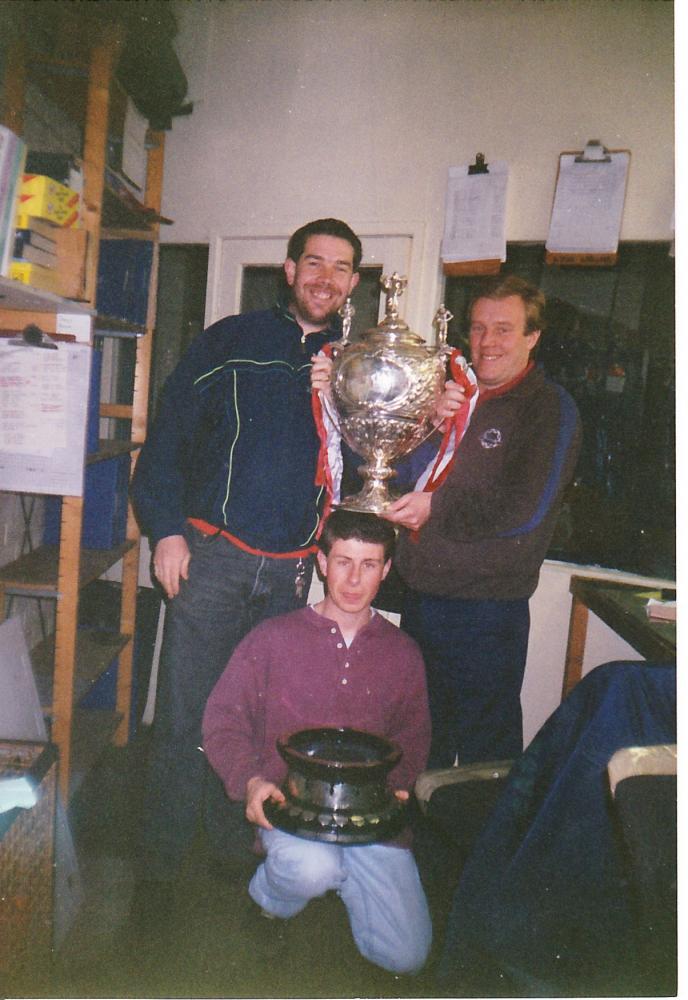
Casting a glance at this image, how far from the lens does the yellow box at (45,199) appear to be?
1.16 meters

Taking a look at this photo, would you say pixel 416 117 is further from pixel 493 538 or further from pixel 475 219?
pixel 493 538

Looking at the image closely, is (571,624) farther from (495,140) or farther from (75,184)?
(75,184)

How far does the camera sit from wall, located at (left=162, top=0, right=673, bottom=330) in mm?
1771

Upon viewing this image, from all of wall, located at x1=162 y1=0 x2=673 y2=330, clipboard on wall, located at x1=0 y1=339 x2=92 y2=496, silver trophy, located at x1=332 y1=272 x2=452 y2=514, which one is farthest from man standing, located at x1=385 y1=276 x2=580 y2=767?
clipboard on wall, located at x1=0 y1=339 x2=92 y2=496

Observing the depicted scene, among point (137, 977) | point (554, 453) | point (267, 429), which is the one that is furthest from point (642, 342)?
Answer: point (137, 977)

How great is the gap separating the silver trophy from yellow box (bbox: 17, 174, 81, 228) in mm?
618

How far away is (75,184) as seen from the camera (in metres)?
1.38

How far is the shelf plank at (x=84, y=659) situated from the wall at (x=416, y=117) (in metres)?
1.32

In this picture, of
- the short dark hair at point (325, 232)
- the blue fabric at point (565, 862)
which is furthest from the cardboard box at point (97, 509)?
the blue fabric at point (565, 862)

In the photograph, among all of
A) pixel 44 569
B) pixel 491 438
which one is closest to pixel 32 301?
pixel 44 569

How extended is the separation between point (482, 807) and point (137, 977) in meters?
0.77

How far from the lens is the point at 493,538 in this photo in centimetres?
142

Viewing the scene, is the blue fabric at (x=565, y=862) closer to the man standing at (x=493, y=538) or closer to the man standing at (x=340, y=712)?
the man standing at (x=340, y=712)

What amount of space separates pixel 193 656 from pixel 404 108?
1740mm
